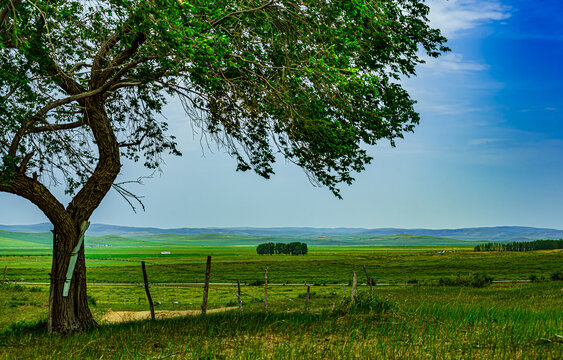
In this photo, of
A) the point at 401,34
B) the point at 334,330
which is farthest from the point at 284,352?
the point at 401,34

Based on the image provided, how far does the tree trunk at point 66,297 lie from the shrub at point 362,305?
825 centimetres

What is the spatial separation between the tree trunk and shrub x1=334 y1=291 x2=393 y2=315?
325 inches

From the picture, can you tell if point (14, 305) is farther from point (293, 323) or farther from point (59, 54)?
point (293, 323)

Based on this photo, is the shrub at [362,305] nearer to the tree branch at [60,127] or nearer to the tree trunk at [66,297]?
the tree trunk at [66,297]

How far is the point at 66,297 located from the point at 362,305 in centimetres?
922

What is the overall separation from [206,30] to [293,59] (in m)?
2.68

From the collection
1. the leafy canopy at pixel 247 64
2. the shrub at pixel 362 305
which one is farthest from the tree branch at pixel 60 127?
the shrub at pixel 362 305

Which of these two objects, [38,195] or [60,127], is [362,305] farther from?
[60,127]

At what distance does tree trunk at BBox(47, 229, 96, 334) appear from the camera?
14.3m

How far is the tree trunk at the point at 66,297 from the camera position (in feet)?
47.0

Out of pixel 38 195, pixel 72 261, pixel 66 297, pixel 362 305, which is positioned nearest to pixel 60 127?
pixel 38 195

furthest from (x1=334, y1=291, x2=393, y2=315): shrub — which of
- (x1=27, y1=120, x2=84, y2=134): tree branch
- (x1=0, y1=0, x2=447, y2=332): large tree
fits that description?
(x1=27, y1=120, x2=84, y2=134): tree branch

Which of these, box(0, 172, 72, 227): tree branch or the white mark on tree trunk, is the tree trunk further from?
box(0, 172, 72, 227): tree branch

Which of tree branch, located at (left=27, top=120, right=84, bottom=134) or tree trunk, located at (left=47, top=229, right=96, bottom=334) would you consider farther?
tree branch, located at (left=27, top=120, right=84, bottom=134)
